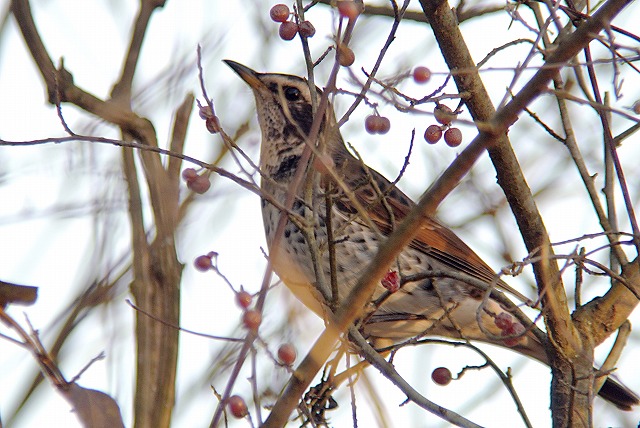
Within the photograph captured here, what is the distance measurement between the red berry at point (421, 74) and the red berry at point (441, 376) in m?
1.53

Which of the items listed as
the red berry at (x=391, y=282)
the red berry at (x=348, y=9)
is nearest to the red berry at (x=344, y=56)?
the red berry at (x=348, y=9)

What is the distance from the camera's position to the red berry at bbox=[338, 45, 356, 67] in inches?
117

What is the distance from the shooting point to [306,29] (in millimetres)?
3328

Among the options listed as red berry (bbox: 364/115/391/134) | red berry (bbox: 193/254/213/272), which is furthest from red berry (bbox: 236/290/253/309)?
red berry (bbox: 364/115/391/134)

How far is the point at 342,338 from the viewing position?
3.27 m

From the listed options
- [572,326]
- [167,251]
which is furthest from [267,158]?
[572,326]

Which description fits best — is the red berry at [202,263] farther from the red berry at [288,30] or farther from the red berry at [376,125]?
the red berry at [288,30]

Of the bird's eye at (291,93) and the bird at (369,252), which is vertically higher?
the bird's eye at (291,93)

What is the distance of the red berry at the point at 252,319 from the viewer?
2.93 meters

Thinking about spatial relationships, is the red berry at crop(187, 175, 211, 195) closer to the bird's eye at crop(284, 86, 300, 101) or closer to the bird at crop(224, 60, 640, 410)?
the bird at crop(224, 60, 640, 410)

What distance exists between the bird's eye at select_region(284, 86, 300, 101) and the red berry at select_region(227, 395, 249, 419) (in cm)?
348

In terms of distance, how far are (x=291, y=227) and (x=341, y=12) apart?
8.51ft

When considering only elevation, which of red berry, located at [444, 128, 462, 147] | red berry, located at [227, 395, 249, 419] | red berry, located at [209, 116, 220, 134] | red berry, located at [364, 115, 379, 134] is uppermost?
red berry, located at [444, 128, 462, 147]

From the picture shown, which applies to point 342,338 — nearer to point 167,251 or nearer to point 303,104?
point 167,251
